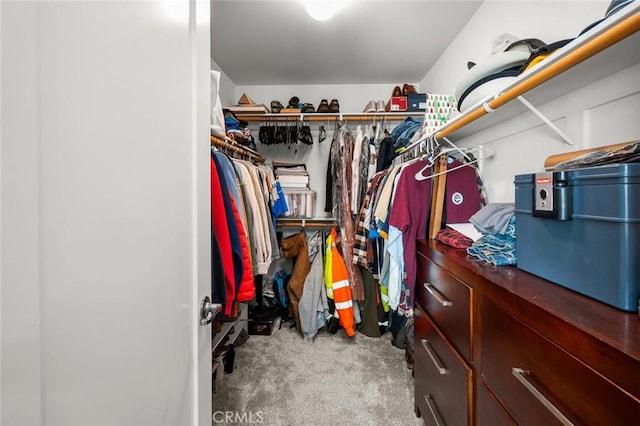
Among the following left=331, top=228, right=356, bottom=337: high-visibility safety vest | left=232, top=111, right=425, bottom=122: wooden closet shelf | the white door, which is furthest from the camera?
left=232, top=111, right=425, bottom=122: wooden closet shelf

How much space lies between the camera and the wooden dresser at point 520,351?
444 millimetres

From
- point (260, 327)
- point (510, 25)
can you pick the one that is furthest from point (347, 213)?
point (510, 25)

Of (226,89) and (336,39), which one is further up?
(336,39)

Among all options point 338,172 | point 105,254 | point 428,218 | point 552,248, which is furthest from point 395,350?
point 105,254

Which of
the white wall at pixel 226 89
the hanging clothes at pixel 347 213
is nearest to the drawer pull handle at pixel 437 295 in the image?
the hanging clothes at pixel 347 213

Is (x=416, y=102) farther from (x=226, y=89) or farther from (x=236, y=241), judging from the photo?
(x=236, y=241)

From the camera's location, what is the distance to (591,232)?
600mm

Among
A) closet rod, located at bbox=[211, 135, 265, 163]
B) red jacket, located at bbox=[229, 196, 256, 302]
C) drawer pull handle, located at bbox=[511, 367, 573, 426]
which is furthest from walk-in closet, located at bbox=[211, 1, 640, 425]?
red jacket, located at bbox=[229, 196, 256, 302]

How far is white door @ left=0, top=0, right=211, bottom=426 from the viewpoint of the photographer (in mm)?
302

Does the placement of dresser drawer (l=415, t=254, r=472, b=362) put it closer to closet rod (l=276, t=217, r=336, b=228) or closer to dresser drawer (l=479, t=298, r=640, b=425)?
dresser drawer (l=479, t=298, r=640, b=425)

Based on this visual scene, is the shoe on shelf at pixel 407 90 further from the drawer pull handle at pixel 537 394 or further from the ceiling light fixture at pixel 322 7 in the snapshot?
the drawer pull handle at pixel 537 394

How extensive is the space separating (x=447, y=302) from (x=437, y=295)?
0.27 ft

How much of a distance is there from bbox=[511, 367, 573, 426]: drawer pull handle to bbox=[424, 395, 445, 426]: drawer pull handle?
1.99ft

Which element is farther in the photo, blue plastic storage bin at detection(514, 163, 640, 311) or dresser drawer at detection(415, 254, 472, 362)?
A: dresser drawer at detection(415, 254, 472, 362)
